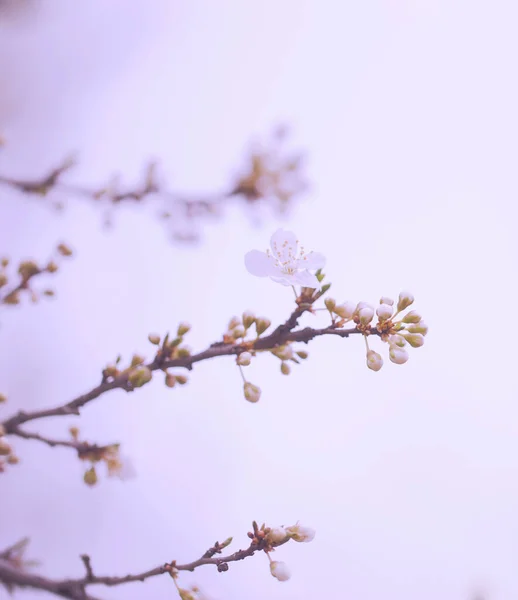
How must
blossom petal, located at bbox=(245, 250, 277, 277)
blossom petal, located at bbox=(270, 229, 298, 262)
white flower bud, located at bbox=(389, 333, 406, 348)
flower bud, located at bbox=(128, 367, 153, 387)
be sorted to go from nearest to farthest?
flower bud, located at bbox=(128, 367, 153, 387), white flower bud, located at bbox=(389, 333, 406, 348), blossom petal, located at bbox=(245, 250, 277, 277), blossom petal, located at bbox=(270, 229, 298, 262)

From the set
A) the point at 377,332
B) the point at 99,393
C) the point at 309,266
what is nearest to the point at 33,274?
the point at 99,393

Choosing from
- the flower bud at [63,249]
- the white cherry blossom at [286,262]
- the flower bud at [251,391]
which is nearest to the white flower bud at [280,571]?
the flower bud at [251,391]

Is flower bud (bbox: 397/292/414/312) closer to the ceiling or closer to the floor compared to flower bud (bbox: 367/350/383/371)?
closer to the ceiling

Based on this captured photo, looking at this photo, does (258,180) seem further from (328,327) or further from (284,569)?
(284,569)

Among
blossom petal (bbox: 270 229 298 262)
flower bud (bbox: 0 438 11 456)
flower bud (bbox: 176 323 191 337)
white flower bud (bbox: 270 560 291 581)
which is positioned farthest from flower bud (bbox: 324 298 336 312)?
flower bud (bbox: 0 438 11 456)

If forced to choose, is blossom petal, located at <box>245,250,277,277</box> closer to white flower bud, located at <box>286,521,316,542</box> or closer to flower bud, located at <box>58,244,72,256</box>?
white flower bud, located at <box>286,521,316,542</box>

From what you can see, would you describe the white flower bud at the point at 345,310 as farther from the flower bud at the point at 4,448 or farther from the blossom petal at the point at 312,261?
the flower bud at the point at 4,448

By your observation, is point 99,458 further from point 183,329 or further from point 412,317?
point 412,317
